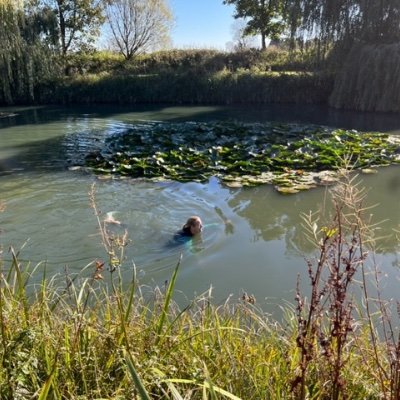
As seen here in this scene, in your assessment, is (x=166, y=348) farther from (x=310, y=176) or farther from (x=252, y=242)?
(x=310, y=176)

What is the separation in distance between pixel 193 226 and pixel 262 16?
22.3 metres

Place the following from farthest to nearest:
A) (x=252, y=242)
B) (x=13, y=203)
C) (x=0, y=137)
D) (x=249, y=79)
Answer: (x=249, y=79), (x=0, y=137), (x=13, y=203), (x=252, y=242)

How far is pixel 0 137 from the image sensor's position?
40.3ft

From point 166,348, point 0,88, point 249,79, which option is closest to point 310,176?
point 166,348

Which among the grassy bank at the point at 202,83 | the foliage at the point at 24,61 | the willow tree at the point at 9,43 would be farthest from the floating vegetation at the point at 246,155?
the foliage at the point at 24,61

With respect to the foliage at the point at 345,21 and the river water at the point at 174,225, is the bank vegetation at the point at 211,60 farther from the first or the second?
the river water at the point at 174,225

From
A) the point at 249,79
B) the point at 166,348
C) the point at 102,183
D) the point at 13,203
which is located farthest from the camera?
the point at 249,79

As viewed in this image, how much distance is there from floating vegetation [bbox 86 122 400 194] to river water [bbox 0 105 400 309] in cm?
42

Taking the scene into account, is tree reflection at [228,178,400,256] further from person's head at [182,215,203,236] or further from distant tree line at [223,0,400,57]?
distant tree line at [223,0,400,57]

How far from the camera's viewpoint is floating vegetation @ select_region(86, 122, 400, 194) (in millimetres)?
7715

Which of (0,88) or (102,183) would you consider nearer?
(102,183)

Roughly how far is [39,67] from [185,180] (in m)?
15.3

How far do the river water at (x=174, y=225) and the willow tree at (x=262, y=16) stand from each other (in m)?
17.8

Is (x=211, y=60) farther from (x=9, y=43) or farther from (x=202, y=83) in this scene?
(x=9, y=43)
